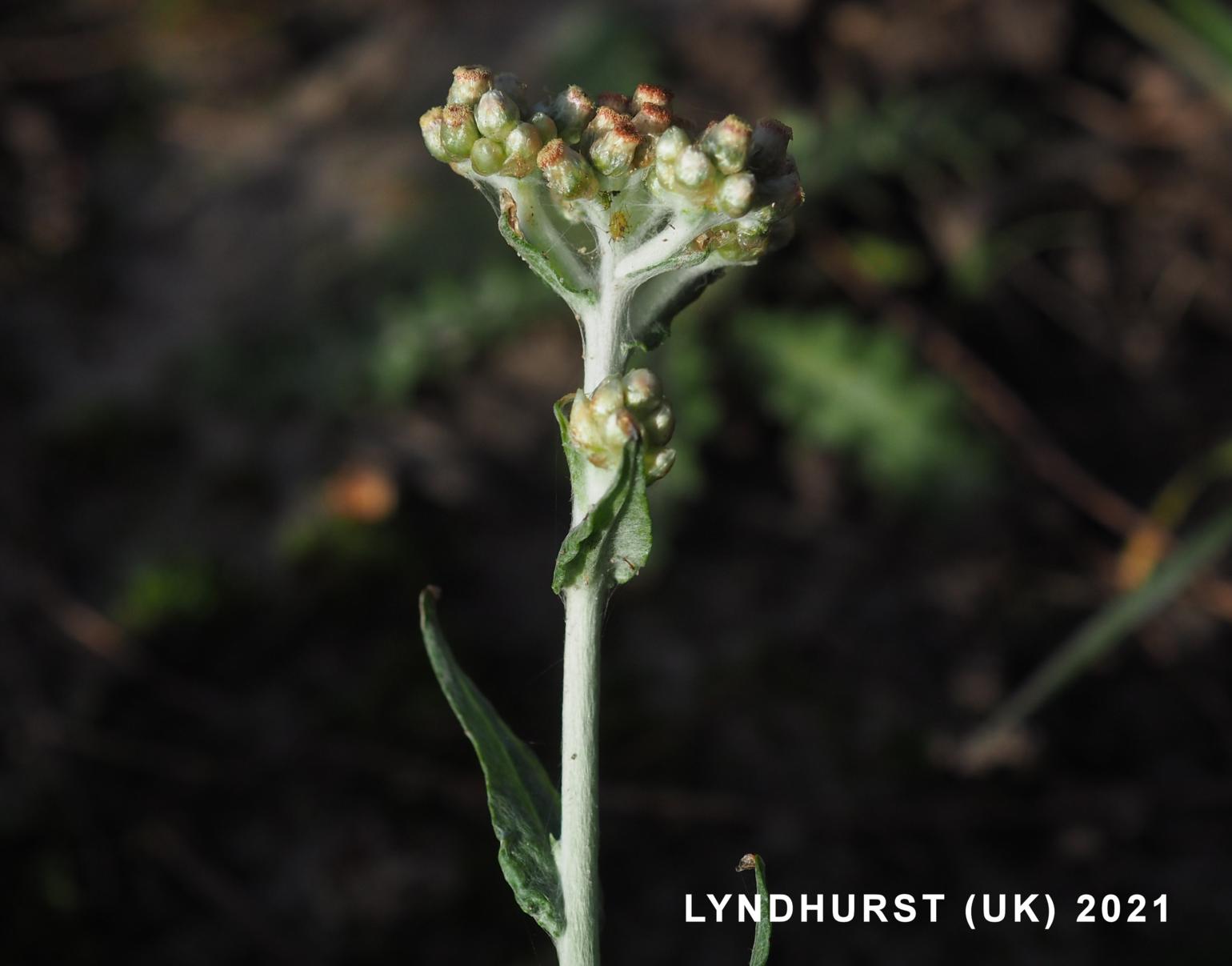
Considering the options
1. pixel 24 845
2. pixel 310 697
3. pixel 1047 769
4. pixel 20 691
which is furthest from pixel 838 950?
pixel 20 691

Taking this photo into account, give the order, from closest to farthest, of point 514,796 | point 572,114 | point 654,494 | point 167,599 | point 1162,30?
point 572,114, point 514,796, point 167,599, point 654,494, point 1162,30

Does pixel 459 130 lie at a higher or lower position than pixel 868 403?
lower

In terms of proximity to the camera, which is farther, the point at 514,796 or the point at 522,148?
the point at 514,796

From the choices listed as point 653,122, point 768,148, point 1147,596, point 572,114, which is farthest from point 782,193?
point 1147,596

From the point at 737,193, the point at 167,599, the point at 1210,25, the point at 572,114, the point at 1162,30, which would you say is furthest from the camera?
the point at 1162,30

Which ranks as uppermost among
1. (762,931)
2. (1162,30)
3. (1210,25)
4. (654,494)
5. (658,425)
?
(1162,30)

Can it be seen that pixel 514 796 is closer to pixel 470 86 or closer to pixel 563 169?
pixel 563 169

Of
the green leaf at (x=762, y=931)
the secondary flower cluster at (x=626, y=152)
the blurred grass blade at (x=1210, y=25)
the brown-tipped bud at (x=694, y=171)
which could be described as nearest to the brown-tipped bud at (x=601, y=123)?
the secondary flower cluster at (x=626, y=152)
